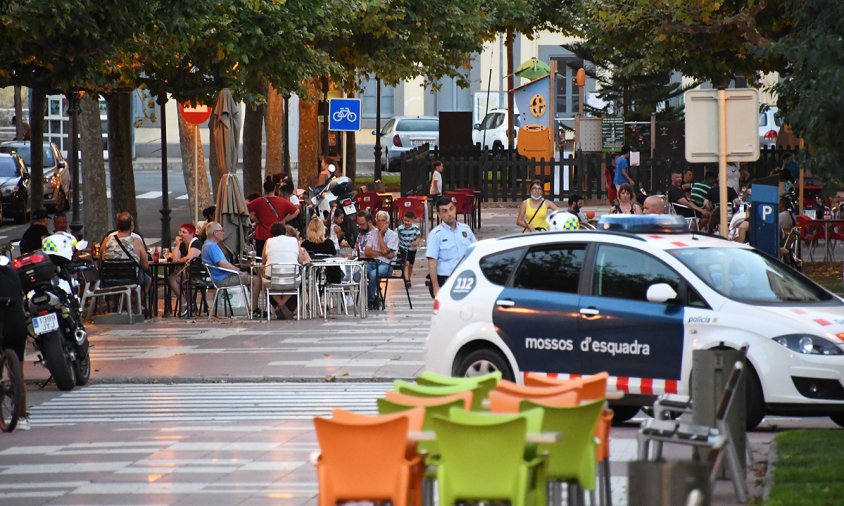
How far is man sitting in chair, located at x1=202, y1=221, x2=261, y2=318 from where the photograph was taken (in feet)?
75.4

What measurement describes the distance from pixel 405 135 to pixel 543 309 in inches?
1761

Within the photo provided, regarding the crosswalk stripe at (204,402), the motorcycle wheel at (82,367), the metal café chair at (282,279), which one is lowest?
the crosswalk stripe at (204,402)

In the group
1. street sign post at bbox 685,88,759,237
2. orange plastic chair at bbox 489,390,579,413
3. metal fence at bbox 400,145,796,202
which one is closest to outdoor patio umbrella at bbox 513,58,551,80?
metal fence at bbox 400,145,796,202

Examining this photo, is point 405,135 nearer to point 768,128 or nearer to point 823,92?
point 768,128

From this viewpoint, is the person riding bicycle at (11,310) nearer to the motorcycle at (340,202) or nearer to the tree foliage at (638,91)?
the motorcycle at (340,202)

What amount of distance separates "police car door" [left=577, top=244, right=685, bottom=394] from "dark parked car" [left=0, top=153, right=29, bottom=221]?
2900 cm

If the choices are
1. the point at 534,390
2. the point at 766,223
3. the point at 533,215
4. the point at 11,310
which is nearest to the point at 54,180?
the point at 533,215

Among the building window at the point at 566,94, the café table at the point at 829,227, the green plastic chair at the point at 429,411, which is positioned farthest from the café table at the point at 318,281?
the building window at the point at 566,94

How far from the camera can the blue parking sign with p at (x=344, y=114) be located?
33.1m

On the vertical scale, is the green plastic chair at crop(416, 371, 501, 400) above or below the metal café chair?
above

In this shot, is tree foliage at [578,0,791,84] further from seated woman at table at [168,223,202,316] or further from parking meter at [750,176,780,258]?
seated woman at table at [168,223,202,316]

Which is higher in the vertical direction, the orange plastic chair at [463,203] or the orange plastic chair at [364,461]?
the orange plastic chair at [463,203]

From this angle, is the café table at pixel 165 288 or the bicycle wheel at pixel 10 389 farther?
the café table at pixel 165 288

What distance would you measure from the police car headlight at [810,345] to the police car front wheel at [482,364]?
2214 millimetres
